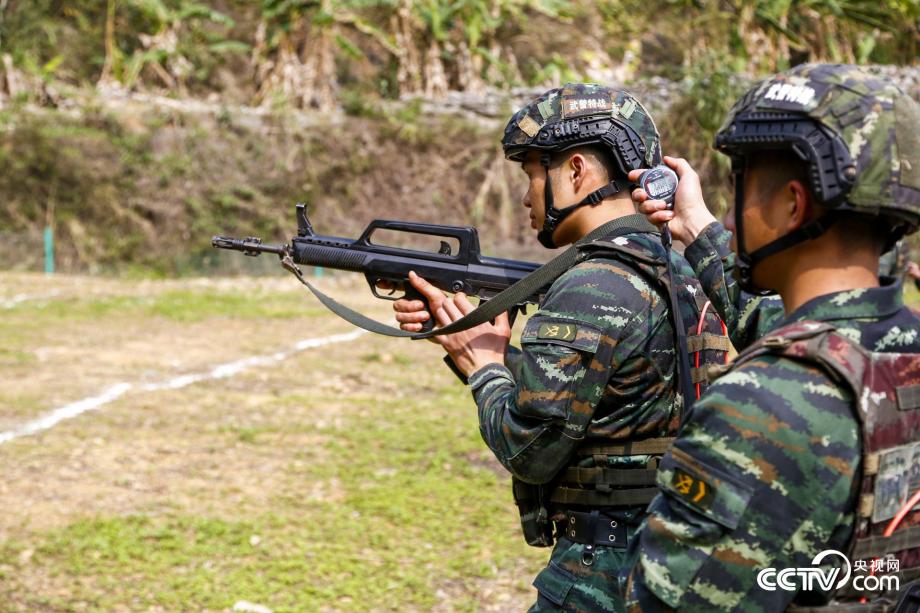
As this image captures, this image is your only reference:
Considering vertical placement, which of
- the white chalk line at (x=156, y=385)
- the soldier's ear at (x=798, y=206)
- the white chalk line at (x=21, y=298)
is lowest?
the white chalk line at (x=156, y=385)

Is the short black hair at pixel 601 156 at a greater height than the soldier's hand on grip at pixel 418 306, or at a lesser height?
greater

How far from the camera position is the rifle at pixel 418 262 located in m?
2.96

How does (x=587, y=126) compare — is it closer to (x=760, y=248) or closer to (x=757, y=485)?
(x=760, y=248)

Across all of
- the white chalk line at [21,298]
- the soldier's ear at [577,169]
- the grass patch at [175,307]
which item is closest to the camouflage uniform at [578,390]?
the soldier's ear at [577,169]

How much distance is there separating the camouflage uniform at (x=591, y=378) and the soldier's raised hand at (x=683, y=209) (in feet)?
0.25

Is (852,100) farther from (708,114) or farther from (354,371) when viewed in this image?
(708,114)

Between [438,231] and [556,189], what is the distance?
1.59 ft

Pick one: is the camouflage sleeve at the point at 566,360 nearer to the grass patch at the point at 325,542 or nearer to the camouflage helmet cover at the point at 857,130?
the camouflage helmet cover at the point at 857,130

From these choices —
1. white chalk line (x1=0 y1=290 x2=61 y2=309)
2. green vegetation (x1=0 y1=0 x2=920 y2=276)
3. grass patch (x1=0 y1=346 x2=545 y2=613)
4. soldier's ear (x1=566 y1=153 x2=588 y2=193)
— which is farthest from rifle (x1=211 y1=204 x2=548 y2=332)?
green vegetation (x1=0 y1=0 x2=920 y2=276)

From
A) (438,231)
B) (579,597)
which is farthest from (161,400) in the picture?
(579,597)

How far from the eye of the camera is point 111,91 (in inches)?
838

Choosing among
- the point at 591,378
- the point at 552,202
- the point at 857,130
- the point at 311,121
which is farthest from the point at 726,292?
the point at 311,121

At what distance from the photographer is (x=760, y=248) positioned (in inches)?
66.9

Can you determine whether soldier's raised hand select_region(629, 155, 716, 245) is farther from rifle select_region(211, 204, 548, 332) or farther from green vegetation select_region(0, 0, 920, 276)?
green vegetation select_region(0, 0, 920, 276)
